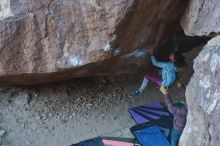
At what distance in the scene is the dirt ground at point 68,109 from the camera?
11.6ft

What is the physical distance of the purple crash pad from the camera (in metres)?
3.68

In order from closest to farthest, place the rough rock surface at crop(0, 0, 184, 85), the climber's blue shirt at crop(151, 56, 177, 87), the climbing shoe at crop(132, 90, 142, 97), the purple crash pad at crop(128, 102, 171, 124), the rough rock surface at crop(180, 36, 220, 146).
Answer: the rough rock surface at crop(180, 36, 220, 146)
the rough rock surface at crop(0, 0, 184, 85)
the climber's blue shirt at crop(151, 56, 177, 87)
the purple crash pad at crop(128, 102, 171, 124)
the climbing shoe at crop(132, 90, 142, 97)

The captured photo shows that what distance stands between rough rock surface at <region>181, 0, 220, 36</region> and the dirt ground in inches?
38.5

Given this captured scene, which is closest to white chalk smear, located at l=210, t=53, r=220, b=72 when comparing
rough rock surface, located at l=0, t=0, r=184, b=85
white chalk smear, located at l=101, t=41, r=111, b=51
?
rough rock surface, located at l=0, t=0, r=184, b=85

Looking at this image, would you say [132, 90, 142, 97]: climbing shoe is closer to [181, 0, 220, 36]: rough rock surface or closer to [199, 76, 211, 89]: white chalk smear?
[181, 0, 220, 36]: rough rock surface

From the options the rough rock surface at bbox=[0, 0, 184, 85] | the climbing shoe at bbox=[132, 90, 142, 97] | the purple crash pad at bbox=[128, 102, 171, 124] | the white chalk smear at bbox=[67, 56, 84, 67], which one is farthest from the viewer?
the climbing shoe at bbox=[132, 90, 142, 97]

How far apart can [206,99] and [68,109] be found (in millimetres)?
1507

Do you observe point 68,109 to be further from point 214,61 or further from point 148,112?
point 214,61

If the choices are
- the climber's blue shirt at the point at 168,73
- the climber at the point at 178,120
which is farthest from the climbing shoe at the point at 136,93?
the climber at the point at 178,120

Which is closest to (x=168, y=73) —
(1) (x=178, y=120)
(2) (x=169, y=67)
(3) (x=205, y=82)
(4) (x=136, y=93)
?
(2) (x=169, y=67)

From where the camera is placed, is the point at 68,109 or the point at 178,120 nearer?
the point at 178,120

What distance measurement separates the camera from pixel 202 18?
2.94 m

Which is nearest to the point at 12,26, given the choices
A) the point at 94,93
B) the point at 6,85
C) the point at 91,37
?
the point at 91,37

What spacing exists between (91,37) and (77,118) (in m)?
0.87
